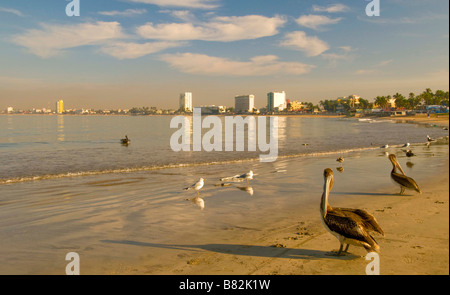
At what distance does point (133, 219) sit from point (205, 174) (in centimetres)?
976

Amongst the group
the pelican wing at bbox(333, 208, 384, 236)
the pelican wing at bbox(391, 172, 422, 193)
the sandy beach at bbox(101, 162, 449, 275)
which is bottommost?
the sandy beach at bbox(101, 162, 449, 275)

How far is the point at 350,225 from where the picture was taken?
6.10 meters

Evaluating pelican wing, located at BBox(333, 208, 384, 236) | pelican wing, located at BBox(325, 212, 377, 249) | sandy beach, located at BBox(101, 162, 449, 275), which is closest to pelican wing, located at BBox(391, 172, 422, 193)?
sandy beach, located at BBox(101, 162, 449, 275)

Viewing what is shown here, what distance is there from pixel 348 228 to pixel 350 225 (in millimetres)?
70

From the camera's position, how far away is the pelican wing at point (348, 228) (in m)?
6.02

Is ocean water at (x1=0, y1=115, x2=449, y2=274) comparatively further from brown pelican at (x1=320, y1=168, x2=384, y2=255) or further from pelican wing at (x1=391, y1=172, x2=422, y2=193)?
brown pelican at (x1=320, y1=168, x2=384, y2=255)

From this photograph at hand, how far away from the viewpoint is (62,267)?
6.52 m

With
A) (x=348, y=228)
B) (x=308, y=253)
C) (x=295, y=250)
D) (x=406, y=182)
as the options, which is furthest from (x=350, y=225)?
(x=406, y=182)

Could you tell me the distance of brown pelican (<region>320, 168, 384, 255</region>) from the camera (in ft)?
19.8

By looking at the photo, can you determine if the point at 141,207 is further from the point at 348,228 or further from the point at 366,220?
the point at 366,220

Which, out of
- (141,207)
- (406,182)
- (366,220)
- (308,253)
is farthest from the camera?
(406,182)

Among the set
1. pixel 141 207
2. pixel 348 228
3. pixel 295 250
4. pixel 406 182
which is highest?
pixel 348 228

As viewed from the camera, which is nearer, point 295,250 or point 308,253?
point 308,253
